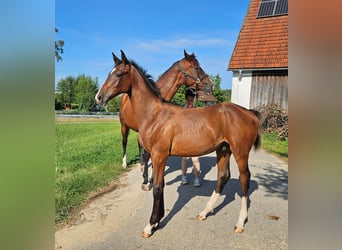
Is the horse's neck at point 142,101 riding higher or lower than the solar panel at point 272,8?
lower

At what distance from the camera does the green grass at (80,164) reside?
2633mm

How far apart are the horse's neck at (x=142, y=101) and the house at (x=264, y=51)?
3.19 feet

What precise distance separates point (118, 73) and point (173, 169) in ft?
10.2

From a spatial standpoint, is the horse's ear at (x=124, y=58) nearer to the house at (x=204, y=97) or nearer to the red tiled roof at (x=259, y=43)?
the red tiled roof at (x=259, y=43)

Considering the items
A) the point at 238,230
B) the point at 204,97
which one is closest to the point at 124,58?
the point at 204,97

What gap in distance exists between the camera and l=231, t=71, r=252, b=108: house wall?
3098 mm

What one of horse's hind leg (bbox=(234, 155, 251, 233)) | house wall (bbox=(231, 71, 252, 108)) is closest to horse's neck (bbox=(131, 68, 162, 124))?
horse's hind leg (bbox=(234, 155, 251, 233))

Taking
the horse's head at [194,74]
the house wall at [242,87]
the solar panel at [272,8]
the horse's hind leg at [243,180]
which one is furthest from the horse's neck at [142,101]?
the solar panel at [272,8]

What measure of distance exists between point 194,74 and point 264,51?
1.22 m

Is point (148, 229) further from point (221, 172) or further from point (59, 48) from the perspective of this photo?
point (59, 48)
